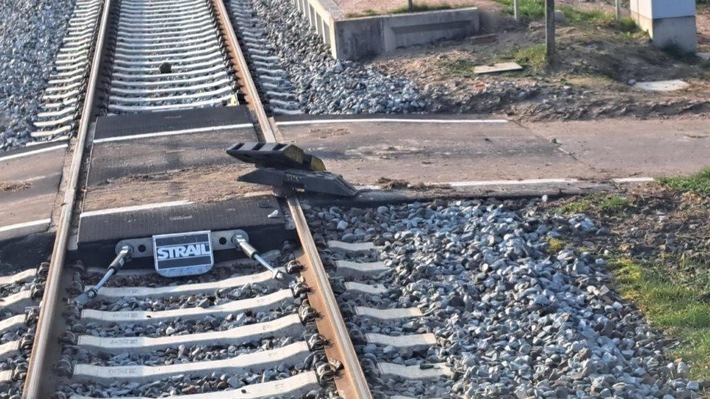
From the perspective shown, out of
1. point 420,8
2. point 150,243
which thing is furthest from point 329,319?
point 420,8

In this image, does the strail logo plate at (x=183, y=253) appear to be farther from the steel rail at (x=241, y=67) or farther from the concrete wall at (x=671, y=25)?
the concrete wall at (x=671, y=25)

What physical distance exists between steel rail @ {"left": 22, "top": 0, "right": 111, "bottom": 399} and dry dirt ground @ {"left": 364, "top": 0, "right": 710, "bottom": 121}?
142 inches

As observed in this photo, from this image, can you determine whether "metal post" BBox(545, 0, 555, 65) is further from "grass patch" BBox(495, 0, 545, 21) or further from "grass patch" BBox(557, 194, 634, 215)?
"grass patch" BBox(557, 194, 634, 215)

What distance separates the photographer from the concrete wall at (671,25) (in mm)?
14625

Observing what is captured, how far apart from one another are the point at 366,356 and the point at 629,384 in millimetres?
1382

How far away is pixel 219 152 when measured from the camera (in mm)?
10945

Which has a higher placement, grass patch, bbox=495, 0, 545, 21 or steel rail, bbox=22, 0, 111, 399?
steel rail, bbox=22, 0, 111, 399

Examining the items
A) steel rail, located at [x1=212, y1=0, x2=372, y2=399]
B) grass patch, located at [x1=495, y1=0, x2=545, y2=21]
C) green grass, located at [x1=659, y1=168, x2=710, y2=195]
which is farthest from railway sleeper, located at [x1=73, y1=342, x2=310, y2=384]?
grass patch, located at [x1=495, y1=0, x2=545, y2=21]

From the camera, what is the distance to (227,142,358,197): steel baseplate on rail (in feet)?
30.6

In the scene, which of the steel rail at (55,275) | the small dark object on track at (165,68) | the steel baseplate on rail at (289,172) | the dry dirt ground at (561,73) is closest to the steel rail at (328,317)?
the steel baseplate on rail at (289,172)

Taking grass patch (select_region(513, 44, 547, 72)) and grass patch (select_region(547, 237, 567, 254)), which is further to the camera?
grass patch (select_region(513, 44, 547, 72))

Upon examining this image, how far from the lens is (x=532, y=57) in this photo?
46.2ft

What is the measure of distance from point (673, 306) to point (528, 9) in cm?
951

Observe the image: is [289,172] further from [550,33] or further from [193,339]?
[550,33]
